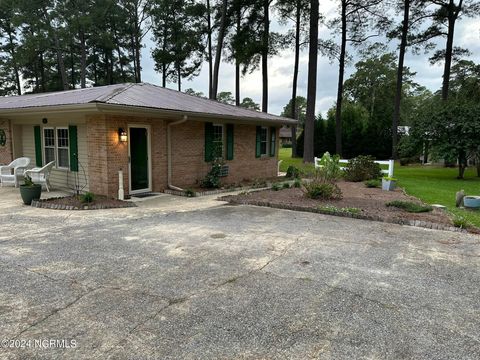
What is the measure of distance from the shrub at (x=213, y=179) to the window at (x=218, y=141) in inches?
29.0

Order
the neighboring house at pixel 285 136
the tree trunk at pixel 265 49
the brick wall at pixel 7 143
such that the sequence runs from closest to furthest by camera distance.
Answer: the brick wall at pixel 7 143, the tree trunk at pixel 265 49, the neighboring house at pixel 285 136

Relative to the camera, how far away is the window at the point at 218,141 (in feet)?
37.6

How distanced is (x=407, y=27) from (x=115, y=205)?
2130cm

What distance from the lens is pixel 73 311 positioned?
294 centimetres

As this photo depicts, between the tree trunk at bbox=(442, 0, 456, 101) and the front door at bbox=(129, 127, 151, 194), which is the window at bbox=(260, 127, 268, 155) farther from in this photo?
the tree trunk at bbox=(442, 0, 456, 101)

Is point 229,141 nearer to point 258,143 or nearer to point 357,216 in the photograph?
point 258,143

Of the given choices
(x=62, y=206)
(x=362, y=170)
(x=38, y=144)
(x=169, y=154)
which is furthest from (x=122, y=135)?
(x=362, y=170)

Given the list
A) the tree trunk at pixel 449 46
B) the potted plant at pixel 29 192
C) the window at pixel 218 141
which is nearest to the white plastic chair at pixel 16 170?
the potted plant at pixel 29 192

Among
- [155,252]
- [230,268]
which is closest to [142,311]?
[230,268]

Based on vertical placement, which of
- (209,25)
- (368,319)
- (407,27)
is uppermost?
(209,25)

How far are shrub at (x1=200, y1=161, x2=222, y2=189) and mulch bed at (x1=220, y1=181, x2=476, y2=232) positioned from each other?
1637mm

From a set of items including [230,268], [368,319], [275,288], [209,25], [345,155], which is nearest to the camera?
[368,319]

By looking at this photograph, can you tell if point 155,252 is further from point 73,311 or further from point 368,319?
point 368,319

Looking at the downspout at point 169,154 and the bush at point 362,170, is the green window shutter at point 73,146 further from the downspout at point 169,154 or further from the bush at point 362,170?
the bush at point 362,170
